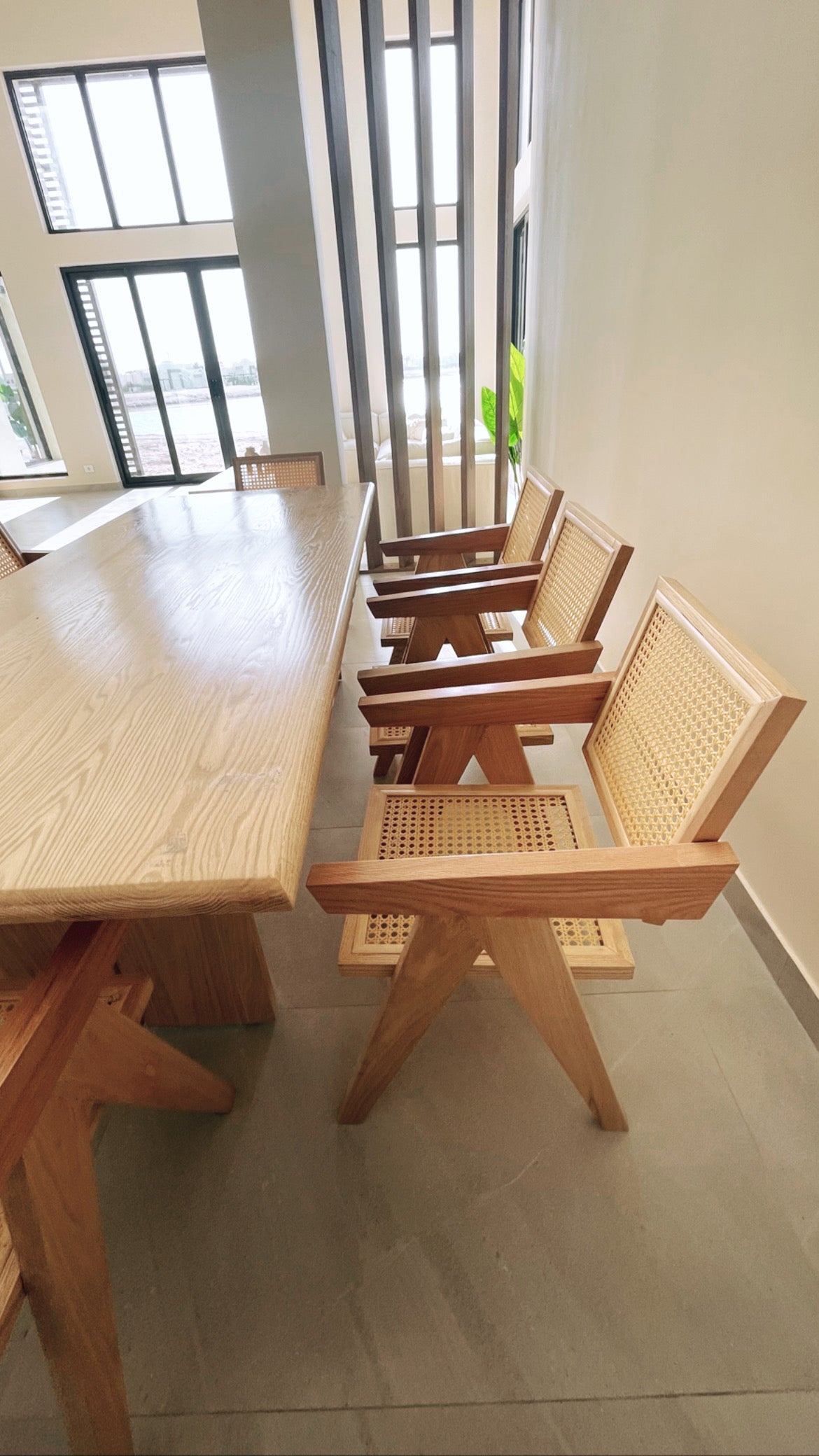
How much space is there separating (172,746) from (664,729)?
2.33 ft

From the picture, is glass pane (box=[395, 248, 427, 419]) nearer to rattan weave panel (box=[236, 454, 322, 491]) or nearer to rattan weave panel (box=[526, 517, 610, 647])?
rattan weave panel (box=[236, 454, 322, 491])

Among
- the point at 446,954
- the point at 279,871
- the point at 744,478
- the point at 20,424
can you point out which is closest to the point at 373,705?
the point at 446,954

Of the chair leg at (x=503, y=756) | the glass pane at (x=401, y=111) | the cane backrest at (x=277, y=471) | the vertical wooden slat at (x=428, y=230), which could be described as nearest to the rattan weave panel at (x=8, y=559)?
the cane backrest at (x=277, y=471)

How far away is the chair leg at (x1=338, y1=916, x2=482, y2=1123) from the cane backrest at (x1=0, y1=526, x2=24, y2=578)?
7.26 feet

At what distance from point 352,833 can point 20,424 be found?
9117mm

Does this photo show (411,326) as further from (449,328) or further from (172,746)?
(172,746)

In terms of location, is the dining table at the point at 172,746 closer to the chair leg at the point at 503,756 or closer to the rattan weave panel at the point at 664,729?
the chair leg at the point at 503,756

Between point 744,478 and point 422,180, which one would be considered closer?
point 744,478

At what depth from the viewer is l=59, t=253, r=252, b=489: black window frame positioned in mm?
7055

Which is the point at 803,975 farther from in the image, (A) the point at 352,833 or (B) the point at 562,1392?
(A) the point at 352,833

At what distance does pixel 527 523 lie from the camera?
196cm

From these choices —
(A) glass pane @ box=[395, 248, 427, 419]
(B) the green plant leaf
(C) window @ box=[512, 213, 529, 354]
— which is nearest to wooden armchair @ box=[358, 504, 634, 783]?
(B) the green plant leaf

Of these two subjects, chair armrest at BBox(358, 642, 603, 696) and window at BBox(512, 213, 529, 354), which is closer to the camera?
chair armrest at BBox(358, 642, 603, 696)

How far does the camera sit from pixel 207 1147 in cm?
116
